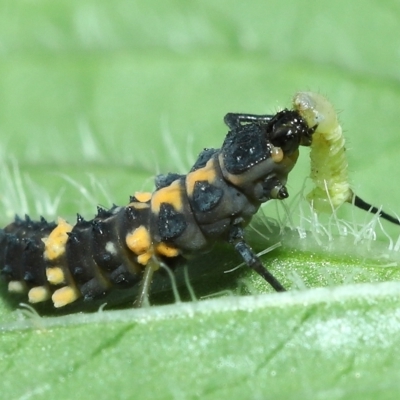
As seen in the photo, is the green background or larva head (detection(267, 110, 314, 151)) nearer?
the green background

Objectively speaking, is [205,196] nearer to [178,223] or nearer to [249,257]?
[178,223]

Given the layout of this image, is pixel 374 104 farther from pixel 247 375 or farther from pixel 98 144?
pixel 247 375

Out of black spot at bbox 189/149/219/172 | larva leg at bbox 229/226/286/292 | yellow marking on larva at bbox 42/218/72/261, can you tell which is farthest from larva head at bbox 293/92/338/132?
yellow marking on larva at bbox 42/218/72/261

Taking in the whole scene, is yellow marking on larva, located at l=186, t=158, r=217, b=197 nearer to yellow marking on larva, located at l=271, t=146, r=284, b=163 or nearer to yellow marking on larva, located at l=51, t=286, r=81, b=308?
yellow marking on larva, located at l=271, t=146, r=284, b=163

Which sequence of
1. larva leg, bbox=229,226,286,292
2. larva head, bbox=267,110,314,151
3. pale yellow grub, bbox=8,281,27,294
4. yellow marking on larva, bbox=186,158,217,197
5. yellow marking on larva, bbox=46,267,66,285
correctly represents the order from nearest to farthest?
larva leg, bbox=229,226,286,292, larva head, bbox=267,110,314,151, yellow marking on larva, bbox=186,158,217,197, yellow marking on larva, bbox=46,267,66,285, pale yellow grub, bbox=8,281,27,294

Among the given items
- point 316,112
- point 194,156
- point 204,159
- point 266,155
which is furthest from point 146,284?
point 194,156
